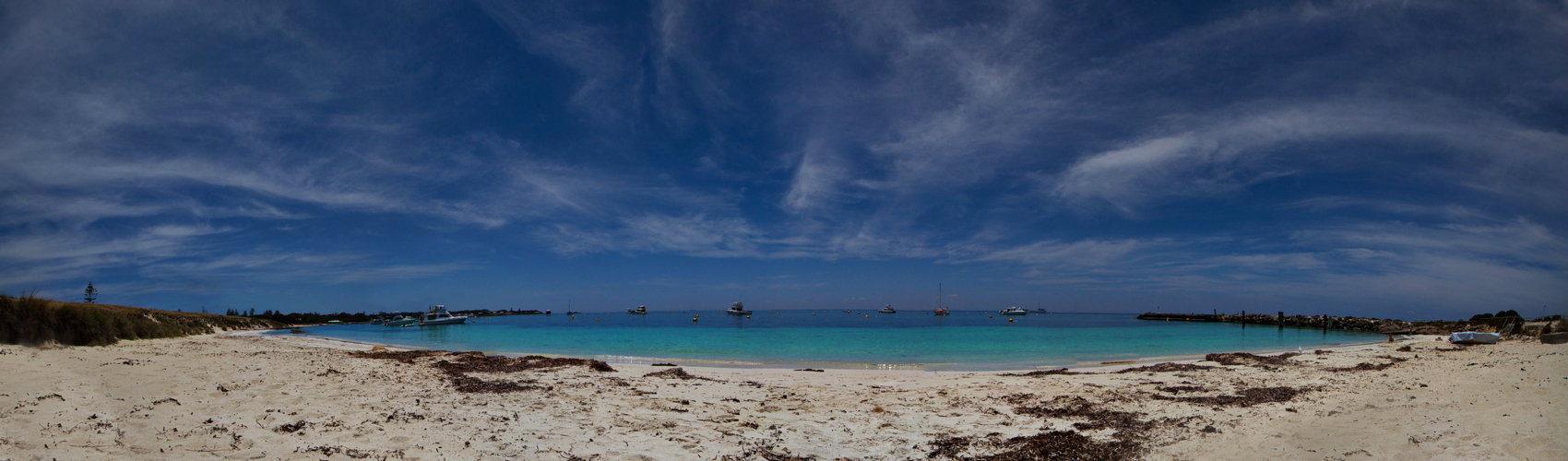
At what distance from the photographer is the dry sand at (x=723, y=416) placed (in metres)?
5.50

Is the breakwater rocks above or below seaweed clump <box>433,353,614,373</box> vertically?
below

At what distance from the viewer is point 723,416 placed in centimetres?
823

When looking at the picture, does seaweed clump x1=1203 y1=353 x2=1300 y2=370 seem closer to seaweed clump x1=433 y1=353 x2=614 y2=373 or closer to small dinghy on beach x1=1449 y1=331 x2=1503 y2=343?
small dinghy on beach x1=1449 y1=331 x2=1503 y2=343

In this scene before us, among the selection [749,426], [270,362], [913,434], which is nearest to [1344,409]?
[913,434]

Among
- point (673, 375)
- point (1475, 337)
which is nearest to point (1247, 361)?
point (673, 375)

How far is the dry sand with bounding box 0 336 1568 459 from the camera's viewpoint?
5.50 m

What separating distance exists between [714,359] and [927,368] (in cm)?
812

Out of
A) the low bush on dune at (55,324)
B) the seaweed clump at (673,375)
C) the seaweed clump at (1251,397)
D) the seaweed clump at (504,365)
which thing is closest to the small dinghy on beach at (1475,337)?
the seaweed clump at (1251,397)

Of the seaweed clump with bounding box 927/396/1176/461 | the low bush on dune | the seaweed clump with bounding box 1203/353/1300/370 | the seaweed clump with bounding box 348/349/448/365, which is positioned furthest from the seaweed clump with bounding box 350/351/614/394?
the seaweed clump with bounding box 1203/353/1300/370

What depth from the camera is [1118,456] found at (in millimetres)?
6160

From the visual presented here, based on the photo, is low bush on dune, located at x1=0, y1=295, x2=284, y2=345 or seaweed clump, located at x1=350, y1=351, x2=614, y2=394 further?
low bush on dune, located at x1=0, y1=295, x2=284, y2=345

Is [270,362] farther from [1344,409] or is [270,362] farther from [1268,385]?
[1268,385]

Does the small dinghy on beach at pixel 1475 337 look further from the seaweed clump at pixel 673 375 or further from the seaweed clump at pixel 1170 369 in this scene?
the seaweed clump at pixel 673 375

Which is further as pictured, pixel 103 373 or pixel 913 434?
pixel 103 373
